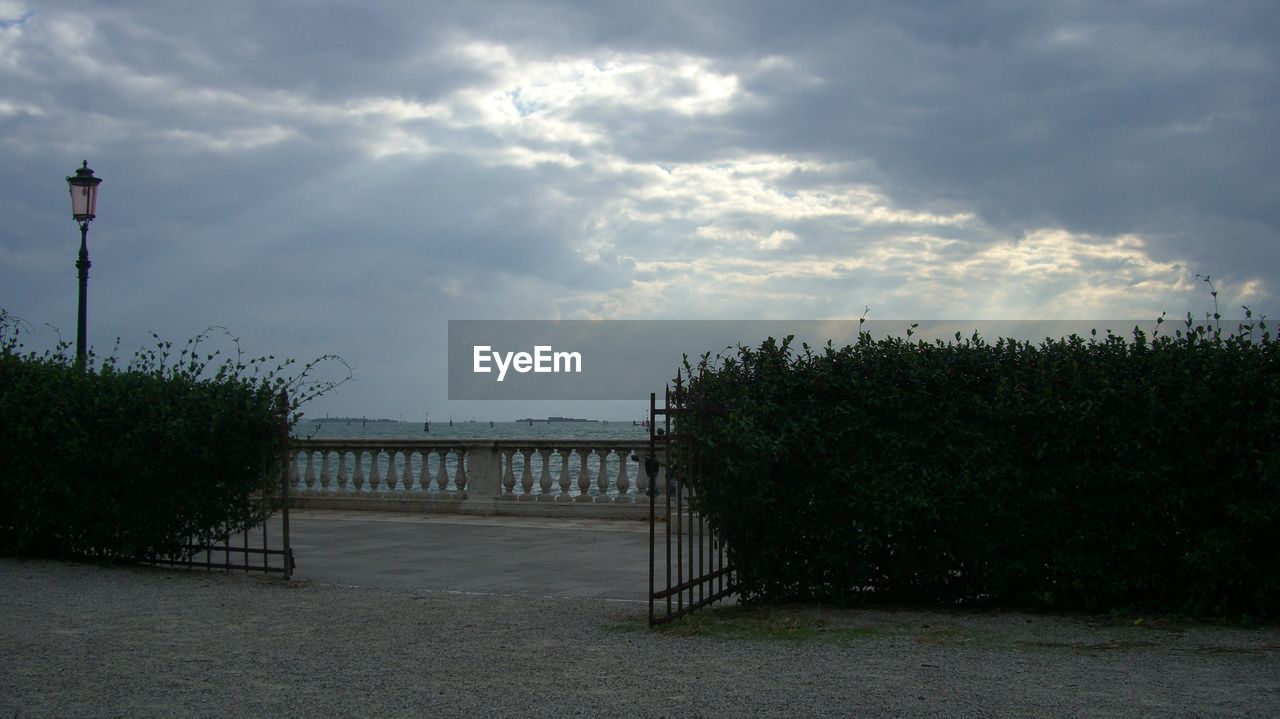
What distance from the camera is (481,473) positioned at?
17.7m

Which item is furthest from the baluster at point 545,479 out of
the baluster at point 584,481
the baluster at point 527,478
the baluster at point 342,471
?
the baluster at point 342,471

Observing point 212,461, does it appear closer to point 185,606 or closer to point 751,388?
point 185,606

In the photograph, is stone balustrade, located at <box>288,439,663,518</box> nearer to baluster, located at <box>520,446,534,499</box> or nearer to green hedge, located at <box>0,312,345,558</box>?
baluster, located at <box>520,446,534,499</box>

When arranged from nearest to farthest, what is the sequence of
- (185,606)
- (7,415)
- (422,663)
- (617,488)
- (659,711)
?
(659,711) < (422,663) < (185,606) < (7,415) < (617,488)

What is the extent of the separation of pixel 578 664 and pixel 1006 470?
10.9 feet

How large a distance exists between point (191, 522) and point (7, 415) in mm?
2433

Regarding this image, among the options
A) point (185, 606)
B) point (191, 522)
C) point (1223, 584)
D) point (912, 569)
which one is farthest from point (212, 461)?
point (1223, 584)

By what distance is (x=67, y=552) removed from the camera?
1204cm

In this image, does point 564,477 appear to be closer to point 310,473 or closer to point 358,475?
point 358,475

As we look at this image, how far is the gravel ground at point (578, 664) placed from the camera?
5.79 m

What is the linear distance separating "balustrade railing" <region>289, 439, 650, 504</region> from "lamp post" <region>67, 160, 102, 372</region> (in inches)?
140

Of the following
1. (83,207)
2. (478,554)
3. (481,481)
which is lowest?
(478,554)

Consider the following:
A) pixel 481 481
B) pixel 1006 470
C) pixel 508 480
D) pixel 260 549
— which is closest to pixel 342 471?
pixel 481 481

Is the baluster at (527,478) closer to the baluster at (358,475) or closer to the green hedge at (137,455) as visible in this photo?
the baluster at (358,475)
